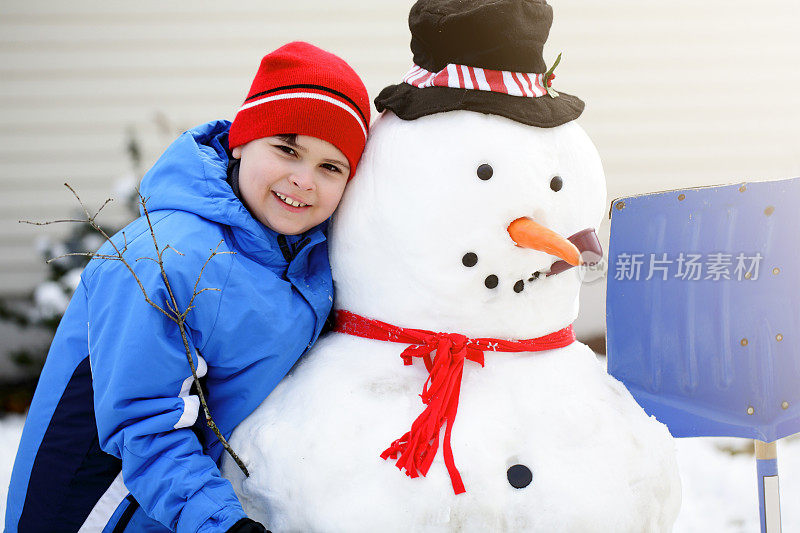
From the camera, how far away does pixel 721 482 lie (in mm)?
3240

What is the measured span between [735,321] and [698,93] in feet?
11.9

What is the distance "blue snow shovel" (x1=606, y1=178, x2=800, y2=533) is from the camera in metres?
1.74

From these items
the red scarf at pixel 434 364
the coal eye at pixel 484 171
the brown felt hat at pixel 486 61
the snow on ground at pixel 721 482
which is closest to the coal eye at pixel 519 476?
the red scarf at pixel 434 364

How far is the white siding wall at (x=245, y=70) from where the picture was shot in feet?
15.4

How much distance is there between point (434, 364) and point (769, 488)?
99 centimetres

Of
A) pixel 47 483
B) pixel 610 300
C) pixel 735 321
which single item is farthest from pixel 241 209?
pixel 735 321

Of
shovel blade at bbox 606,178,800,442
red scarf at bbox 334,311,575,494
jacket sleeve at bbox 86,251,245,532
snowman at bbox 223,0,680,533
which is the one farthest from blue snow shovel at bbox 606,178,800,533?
jacket sleeve at bbox 86,251,245,532

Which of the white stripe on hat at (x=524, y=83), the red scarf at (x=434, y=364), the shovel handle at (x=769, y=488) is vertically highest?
the white stripe on hat at (x=524, y=83)

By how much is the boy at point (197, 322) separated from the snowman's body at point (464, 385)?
9cm

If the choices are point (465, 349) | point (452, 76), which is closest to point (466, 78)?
point (452, 76)

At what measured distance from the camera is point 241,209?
5.61 feet

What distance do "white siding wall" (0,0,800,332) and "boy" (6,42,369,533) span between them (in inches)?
123

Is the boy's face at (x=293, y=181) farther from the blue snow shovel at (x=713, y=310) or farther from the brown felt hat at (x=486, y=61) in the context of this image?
the blue snow shovel at (x=713, y=310)

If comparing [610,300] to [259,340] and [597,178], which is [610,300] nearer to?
[597,178]
